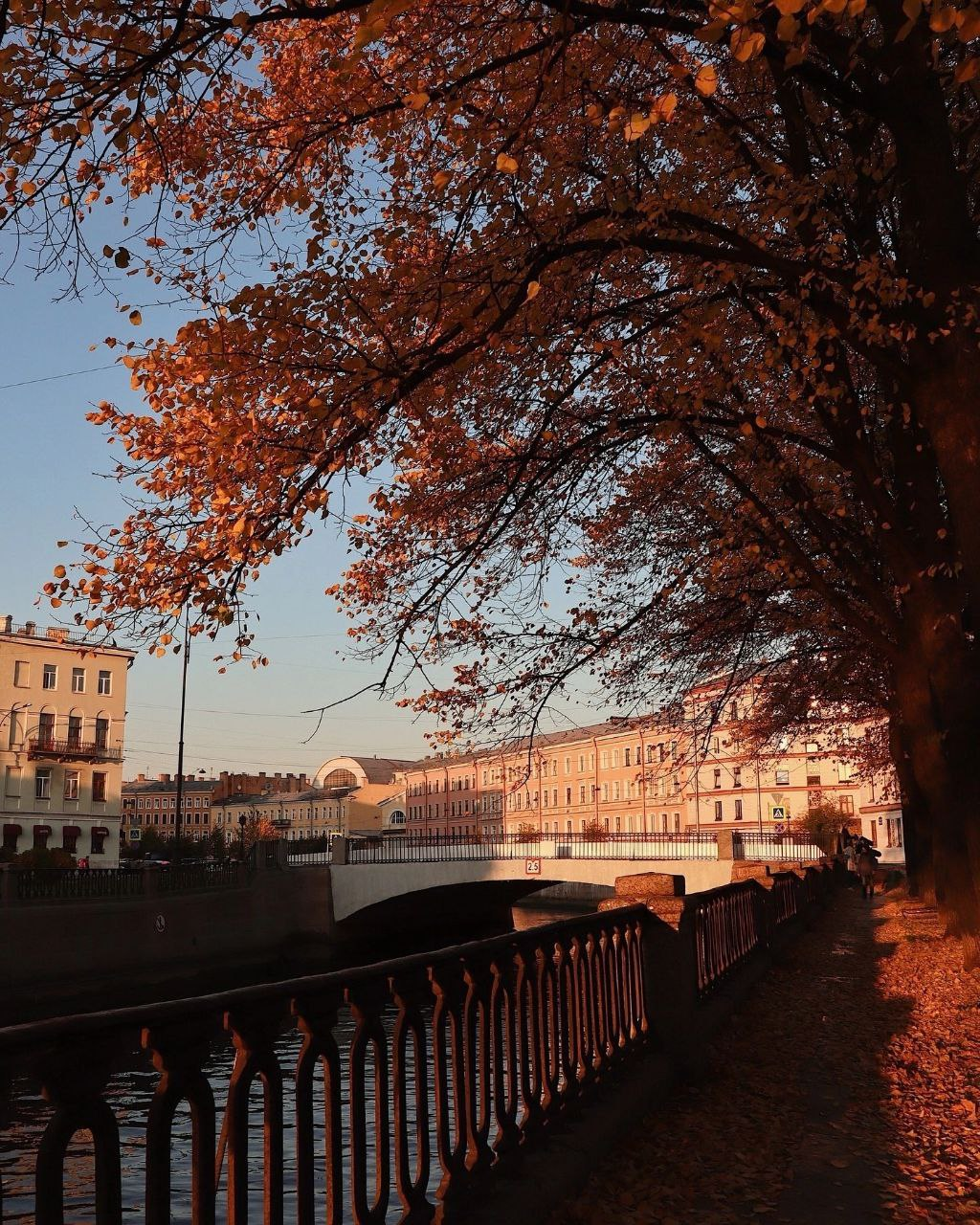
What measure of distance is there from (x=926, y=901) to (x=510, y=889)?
32.0 meters

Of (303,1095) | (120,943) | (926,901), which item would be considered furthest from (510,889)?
(303,1095)

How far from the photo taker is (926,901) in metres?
26.2

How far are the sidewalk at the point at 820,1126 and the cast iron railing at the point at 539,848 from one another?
1296 inches

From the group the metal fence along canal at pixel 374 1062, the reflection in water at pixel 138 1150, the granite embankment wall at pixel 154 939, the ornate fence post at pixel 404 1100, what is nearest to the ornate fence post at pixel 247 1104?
the metal fence along canal at pixel 374 1062

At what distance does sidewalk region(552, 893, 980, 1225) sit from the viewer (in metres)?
5.00

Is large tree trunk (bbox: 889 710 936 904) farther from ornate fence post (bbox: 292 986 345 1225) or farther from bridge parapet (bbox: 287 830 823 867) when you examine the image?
ornate fence post (bbox: 292 986 345 1225)

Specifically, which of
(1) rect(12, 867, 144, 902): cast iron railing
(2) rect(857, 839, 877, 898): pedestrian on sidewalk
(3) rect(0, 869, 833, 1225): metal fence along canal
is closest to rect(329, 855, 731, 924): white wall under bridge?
(2) rect(857, 839, 877, 898): pedestrian on sidewalk

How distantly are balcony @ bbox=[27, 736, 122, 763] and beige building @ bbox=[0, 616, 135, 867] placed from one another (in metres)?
0.05

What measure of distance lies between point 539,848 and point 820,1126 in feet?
138

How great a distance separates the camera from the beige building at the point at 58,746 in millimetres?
60531

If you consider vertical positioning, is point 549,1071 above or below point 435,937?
above

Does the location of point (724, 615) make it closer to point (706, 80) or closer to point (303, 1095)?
point (706, 80)

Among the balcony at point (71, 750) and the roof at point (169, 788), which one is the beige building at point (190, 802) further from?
the balcony at point (71, 750)

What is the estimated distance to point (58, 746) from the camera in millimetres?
62031
